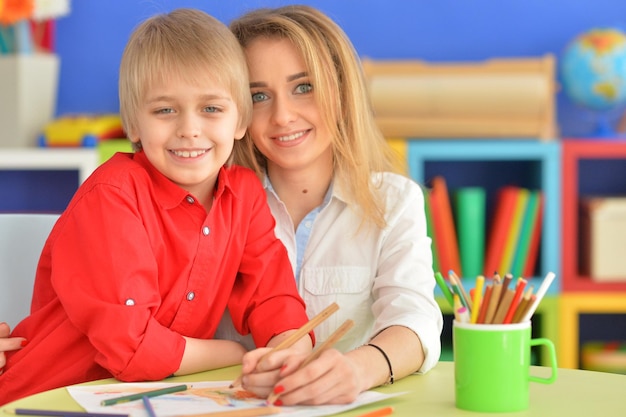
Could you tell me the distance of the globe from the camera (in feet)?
9.57

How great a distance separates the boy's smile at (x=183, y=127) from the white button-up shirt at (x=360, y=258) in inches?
11.2

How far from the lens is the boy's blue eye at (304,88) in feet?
5.36

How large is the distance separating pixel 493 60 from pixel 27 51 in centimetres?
139

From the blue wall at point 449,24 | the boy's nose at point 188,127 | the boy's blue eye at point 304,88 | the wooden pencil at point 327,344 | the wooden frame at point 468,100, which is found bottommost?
the wooden pencil at point 327,344

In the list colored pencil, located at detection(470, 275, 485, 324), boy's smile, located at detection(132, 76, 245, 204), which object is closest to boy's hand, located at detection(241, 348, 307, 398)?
colored pencil, located at detection(470, 275, 485, 324)

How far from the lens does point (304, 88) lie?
5.38 feet

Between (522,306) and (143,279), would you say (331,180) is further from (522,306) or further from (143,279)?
(522,306)

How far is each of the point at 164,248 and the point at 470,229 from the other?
1651mm

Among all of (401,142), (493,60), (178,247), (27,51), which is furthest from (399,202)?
(27,51)

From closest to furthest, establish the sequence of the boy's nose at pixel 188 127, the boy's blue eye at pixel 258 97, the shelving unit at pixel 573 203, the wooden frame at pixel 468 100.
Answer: the boy's nose at pixel 188 127 → the boy's blue eye at pixel 258 97 → the wooden frame at pixel 468 100 → the shelving unit at pixel 573 203

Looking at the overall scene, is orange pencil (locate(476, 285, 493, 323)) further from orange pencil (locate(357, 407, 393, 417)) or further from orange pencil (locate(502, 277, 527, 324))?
orange pencil (locate(357, 407, 393, 417))

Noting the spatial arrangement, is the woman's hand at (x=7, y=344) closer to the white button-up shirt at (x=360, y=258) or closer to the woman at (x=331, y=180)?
the white button-up shirt at (x=360, y=258)

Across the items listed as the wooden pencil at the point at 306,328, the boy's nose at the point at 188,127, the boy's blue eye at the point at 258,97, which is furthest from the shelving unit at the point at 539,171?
the wooden pencil at the point at 306,328

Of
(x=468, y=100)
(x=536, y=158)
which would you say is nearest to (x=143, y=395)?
(x=468, y=100)
